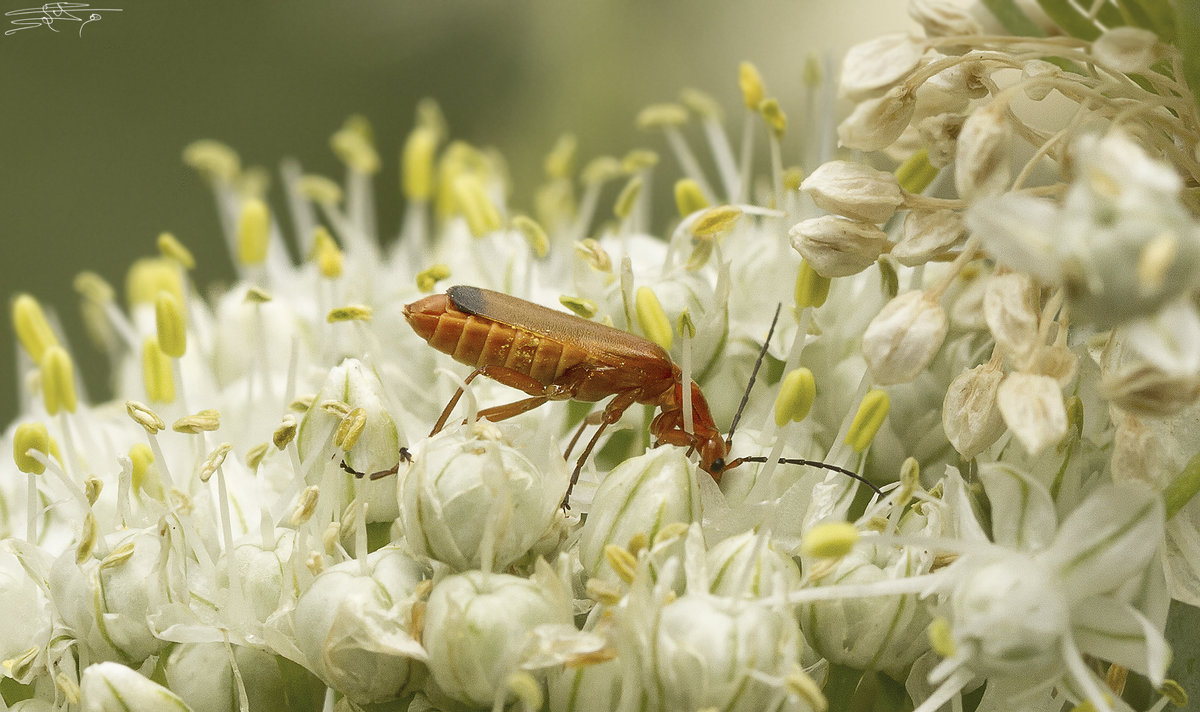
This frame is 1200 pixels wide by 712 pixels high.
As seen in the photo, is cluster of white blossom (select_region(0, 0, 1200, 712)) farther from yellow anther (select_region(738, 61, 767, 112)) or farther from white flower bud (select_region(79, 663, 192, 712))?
yellow anther (select_region(738, 61, 767, 112))

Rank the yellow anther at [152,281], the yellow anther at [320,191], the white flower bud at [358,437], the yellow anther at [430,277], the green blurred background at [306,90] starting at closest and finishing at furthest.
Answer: the white flower bud at [358,437] < the yellow anther at [430,277] < the yellow anther at [152,281] < the yellow anther at [320,191] < the green blurred background at [306,90]

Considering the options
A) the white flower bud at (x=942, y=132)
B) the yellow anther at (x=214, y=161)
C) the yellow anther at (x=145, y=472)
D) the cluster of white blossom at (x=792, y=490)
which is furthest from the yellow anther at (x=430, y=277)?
the yellow anther at (x=214, y=161)

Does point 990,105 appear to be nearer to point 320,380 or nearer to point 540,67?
point 320,380

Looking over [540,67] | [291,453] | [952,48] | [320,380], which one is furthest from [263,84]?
[952,48]

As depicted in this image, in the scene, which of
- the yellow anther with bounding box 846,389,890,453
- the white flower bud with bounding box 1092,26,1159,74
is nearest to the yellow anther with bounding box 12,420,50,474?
the yellow anther with bounding box 846,389,890,453

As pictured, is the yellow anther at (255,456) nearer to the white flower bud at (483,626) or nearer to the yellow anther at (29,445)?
the yellow anther at (29,445)

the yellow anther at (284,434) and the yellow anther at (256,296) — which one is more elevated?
the yellow anther at (256,296)

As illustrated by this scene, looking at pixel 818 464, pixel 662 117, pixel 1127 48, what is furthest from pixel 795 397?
pixel 662 117
